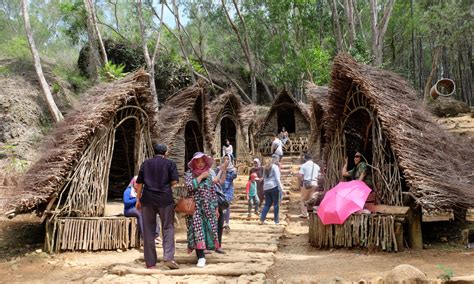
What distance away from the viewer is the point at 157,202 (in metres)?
5.27

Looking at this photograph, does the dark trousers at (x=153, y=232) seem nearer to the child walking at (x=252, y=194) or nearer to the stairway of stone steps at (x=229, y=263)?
the stairway of stone steps at (x=229, y=263)

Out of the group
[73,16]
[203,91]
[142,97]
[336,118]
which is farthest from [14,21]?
[336,118]

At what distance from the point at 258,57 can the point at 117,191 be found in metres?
21.1

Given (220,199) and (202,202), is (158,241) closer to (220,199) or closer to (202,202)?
(220,199)

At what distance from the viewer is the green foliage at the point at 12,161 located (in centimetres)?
1280

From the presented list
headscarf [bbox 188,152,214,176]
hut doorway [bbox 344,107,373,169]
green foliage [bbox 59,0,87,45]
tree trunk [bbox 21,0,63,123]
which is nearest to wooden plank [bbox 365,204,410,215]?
hut doorway [bbox 344,107,373,169]

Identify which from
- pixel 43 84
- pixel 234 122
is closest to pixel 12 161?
pixel 43 84

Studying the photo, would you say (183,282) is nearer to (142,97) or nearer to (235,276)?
(235,276)

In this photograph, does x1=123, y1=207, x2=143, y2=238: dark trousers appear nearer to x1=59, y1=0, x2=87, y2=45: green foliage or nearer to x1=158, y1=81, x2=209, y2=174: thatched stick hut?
x1=158, y1=81, x2=209, y2=174: thatched stick hut

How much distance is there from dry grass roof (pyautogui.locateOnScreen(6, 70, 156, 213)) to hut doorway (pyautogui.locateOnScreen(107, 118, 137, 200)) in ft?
8.89

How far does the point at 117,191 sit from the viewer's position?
11.6 metres

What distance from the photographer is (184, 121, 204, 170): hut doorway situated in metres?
14.3

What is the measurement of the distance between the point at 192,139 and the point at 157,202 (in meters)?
9.54

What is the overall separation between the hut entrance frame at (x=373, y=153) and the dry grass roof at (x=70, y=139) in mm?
4007
